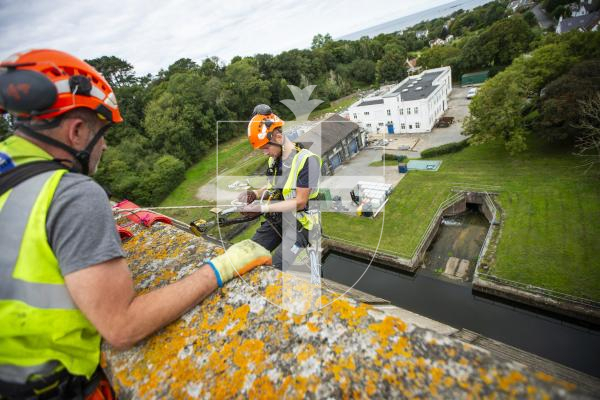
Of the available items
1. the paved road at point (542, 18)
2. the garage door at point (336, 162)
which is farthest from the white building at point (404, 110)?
the paved road at point (542, 18)

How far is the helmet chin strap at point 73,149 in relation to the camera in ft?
6.71

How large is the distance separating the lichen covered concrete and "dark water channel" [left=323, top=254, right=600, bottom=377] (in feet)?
60.0

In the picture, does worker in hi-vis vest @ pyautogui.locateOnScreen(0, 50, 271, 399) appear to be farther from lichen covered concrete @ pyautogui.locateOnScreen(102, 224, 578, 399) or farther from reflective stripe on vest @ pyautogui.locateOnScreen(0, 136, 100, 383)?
lichen covered concrete @ pyautogui.locateOnScreen(102, 224, 578, 399)

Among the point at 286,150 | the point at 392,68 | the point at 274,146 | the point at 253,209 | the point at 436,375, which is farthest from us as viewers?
the point at 392,68

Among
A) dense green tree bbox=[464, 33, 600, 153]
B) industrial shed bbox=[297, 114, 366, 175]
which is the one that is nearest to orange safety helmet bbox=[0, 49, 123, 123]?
industrial shed bbox=[297, 114, 366, 175]

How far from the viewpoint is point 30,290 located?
169 centimetres

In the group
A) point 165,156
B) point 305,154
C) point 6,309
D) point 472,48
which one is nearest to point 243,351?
point 6,309

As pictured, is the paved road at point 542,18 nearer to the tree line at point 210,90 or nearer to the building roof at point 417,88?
the tree line at point 210,90

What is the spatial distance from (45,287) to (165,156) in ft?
151

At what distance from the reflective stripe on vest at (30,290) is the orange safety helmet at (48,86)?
568mm

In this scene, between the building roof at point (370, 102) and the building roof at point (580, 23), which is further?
the building roof at point (580, 23)

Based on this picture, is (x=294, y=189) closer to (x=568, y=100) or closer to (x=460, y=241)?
(x=460, y=241)

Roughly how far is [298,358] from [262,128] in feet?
13.7

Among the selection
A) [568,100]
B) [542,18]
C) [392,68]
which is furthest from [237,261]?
[542,18]
